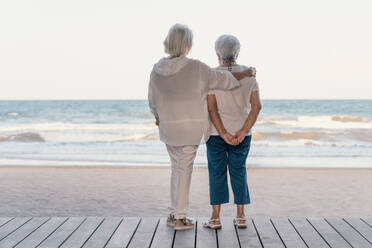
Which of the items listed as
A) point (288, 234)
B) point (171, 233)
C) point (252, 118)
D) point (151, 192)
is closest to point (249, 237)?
point (288, 234)

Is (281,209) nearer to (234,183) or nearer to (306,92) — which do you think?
(234,183)

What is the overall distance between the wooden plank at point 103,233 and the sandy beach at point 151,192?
1.67 m

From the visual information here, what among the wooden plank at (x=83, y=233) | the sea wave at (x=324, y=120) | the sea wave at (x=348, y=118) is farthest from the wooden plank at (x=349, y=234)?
the sea wave at (x=348, y=118)

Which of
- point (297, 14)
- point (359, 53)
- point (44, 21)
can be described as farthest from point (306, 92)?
point (44, 21)

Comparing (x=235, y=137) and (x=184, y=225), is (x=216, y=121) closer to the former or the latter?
(x=235, y=137)

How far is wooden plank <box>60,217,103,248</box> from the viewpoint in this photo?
2.59 m

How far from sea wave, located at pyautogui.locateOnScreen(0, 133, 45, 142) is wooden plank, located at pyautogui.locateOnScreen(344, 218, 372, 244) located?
14.3 metres

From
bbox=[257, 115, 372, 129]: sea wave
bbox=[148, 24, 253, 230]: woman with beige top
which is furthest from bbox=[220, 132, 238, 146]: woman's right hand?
bbox=[257, 115, 372, 129]: sea wave

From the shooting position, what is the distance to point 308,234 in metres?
2.76

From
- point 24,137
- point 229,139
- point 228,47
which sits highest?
point 228,47

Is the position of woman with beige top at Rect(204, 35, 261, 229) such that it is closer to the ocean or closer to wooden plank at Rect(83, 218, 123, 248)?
wooden plank at Rect(83, 218, 123, 248)

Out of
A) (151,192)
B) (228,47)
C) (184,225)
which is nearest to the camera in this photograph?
(228,47)

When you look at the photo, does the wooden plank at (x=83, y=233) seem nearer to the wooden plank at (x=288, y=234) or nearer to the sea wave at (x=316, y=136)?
the wooden plank at (x=288, y=234)

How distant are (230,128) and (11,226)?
5.38 feet
